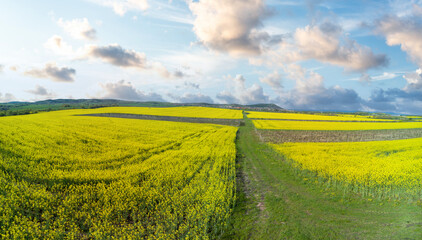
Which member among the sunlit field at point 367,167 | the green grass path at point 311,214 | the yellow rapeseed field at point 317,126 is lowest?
the green grass path at point 311,214

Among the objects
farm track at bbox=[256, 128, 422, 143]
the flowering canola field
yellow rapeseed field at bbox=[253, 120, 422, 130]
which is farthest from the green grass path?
yellow rapeseed field at bbox=[253, 120, 422, 130]

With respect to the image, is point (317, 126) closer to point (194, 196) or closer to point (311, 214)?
point (311, 214)

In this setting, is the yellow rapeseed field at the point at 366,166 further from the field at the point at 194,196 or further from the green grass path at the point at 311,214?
the green grass path at the point at 311,214

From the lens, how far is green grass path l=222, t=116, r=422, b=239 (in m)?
10.4

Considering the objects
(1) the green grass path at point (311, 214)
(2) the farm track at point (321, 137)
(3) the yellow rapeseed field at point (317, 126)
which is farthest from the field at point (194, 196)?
(3) the yellow rapeseed field at point (317, 126)

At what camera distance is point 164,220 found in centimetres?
1045

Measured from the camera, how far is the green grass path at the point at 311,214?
34.1ft

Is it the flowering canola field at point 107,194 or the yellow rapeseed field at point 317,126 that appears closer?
the flowering canola field at point 107,194

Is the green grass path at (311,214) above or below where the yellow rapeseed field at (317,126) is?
below

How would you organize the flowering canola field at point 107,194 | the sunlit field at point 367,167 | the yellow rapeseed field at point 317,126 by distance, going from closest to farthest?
the flowering canola field at point 107,194, the sunlit field at point 367,167, the yellow rapeseed field at point 317,126

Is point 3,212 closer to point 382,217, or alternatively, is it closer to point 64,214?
point 64,214

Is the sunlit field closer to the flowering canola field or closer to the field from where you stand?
the field

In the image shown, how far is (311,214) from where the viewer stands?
12336 mm

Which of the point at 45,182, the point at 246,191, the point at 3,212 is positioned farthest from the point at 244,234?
the point at 45,182
